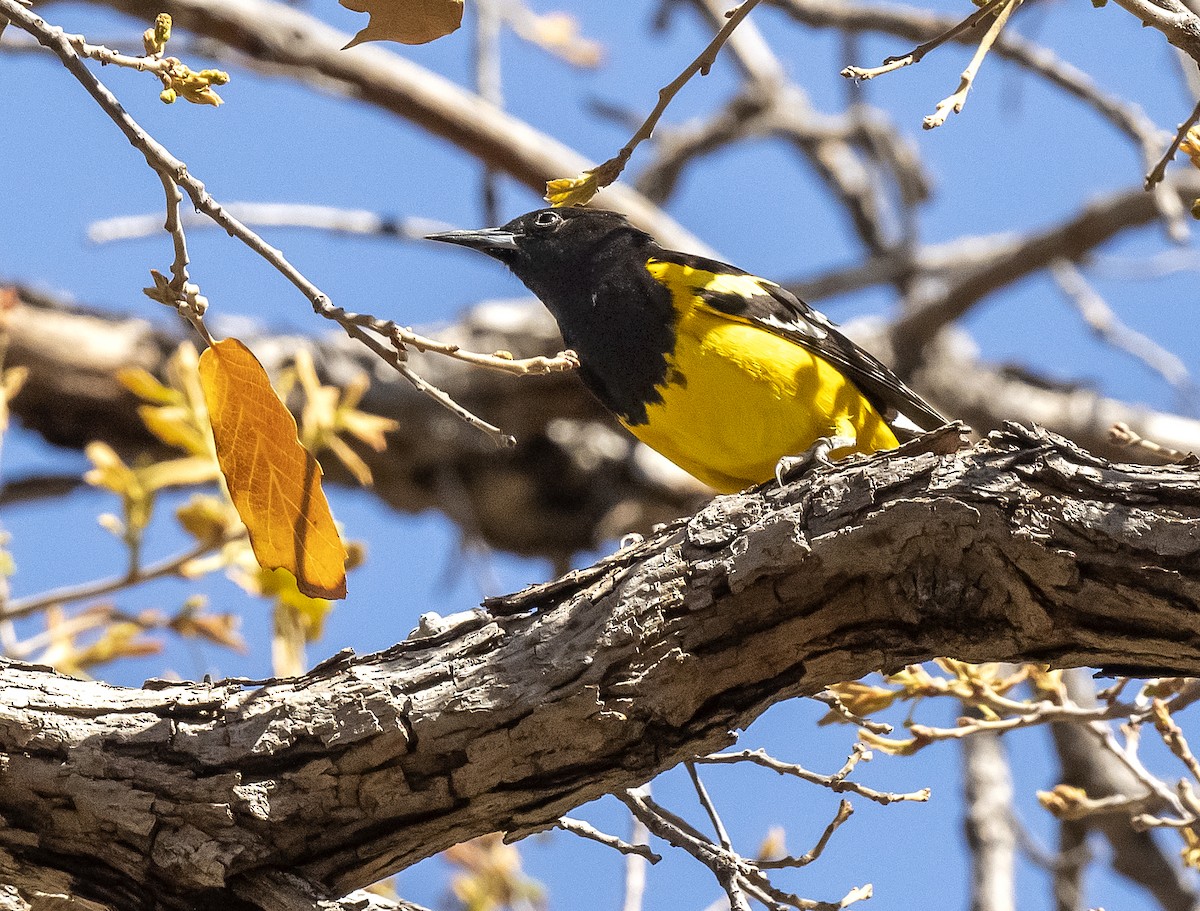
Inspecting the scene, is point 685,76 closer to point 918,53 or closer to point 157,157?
point 918,53

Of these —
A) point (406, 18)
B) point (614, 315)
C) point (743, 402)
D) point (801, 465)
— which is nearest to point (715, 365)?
point (743, 402)

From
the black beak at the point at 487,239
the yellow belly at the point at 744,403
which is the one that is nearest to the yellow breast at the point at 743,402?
the yellow belly at the point at 744,403

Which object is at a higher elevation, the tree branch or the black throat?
the tree branch

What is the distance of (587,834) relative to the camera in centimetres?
326

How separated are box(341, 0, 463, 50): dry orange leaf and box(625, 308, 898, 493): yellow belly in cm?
198

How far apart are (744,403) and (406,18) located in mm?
2056

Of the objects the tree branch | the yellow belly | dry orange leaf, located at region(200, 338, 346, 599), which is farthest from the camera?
the tree branch

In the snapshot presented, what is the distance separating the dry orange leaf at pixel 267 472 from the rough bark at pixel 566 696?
354 millimetres

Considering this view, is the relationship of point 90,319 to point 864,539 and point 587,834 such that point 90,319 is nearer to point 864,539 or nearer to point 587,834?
point 587,834

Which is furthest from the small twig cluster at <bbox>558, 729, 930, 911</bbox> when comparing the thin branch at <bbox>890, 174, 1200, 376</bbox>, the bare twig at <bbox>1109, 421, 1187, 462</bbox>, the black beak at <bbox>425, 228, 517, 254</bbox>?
the thin branch at <bbox>890, 174, 1200, 376</bbox>

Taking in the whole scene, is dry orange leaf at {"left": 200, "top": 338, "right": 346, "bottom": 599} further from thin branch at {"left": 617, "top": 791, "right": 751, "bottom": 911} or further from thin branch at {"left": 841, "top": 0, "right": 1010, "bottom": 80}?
thin branch at {"left": 841, "top": 0, "right": 1010, "bottom": 80}

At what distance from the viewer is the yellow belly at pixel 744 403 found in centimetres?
422

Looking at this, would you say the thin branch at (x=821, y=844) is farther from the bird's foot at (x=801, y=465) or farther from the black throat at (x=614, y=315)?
the black throat at (x=614, y=315)

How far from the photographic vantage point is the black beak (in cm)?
504
